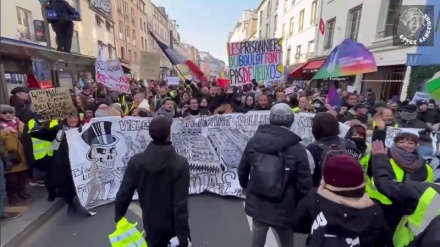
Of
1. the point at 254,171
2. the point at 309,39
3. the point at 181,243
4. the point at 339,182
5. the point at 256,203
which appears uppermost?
the point at 309,39

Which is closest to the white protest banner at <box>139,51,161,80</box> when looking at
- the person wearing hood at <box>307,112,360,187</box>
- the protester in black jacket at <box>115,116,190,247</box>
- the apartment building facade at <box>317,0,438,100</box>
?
the protester in black jacket at <box>115,116,190,247</box>

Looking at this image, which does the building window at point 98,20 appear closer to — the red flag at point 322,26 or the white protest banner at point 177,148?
the red flag at point 322,26

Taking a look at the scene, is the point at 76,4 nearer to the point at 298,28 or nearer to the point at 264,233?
the point at 298,28

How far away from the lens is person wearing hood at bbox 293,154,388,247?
1.59m

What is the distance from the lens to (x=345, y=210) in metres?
1.59

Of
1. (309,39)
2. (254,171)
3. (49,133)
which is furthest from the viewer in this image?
(309,39)

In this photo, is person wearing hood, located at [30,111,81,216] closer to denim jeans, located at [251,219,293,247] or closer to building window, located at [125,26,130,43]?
denim jeans, located at [251,219,293,247]

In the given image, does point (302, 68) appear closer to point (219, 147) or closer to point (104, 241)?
point (219, 147)

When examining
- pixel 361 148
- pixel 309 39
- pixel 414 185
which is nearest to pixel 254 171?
pixel 414 185

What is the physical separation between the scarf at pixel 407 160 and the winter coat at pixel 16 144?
15.5 feet

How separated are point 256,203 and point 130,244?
1103 mm

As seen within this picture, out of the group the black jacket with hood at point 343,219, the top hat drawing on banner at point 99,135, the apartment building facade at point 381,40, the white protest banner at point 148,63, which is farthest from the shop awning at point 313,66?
the black jacket with hood at point 343,219

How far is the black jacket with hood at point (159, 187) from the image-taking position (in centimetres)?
214

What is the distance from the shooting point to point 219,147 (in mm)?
4812
